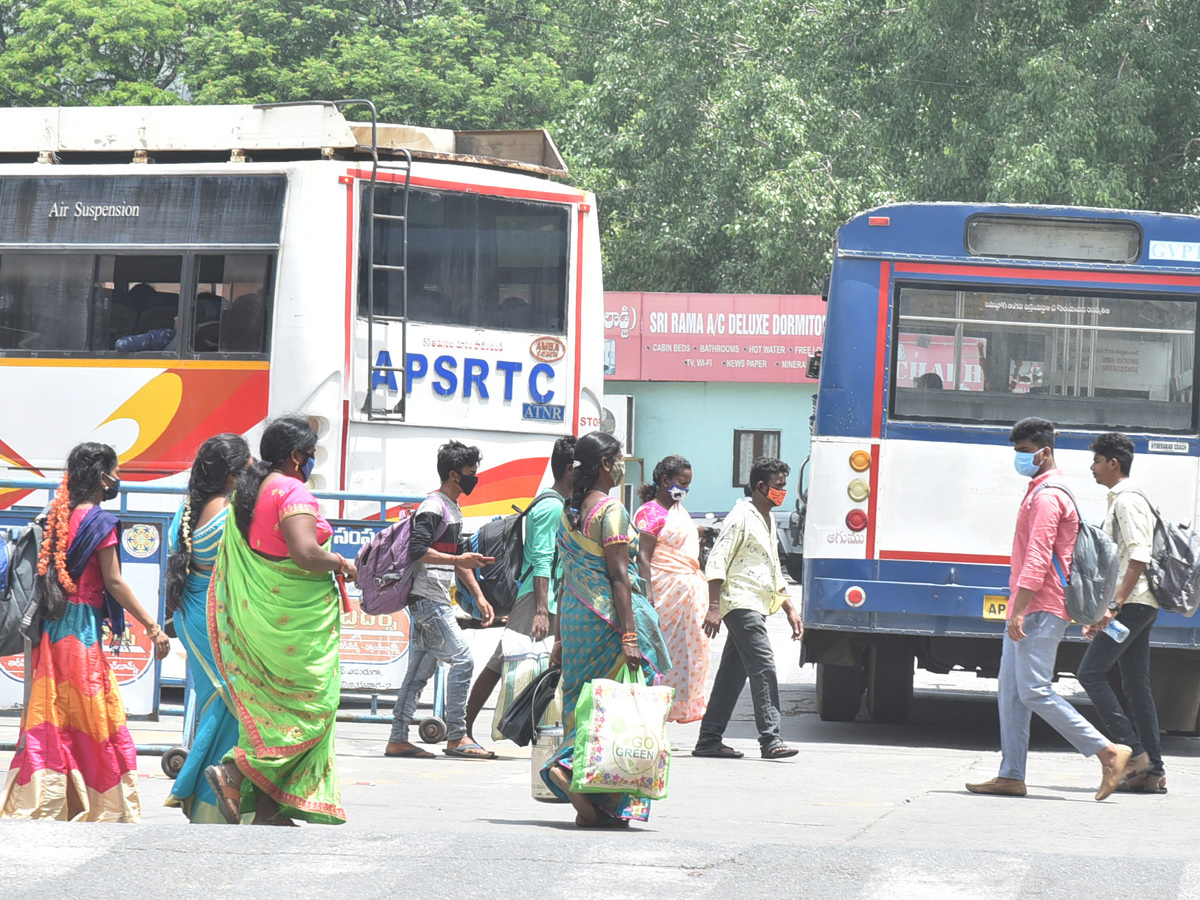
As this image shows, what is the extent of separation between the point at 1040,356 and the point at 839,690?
2651mm

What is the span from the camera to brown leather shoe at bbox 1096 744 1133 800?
8.06m

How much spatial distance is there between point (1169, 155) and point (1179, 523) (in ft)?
54.7

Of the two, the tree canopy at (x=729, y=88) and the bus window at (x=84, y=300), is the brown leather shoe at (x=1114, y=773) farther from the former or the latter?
the tree canopy at (x=729, y=88)

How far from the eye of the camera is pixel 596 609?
676 cm

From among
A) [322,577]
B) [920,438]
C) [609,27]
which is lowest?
[322,577]

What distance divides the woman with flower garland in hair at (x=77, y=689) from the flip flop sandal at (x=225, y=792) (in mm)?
643

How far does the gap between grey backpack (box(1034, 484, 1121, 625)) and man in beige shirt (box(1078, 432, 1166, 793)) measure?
17 centimetres

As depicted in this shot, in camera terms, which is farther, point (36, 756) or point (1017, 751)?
point (1017, 751)

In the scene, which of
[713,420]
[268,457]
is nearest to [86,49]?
[713,420]

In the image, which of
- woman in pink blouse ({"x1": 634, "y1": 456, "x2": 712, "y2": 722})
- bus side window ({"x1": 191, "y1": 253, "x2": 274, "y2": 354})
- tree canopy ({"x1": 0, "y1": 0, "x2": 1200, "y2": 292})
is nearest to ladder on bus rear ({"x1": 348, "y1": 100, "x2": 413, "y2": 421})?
bus side window ({"x1": 191, "y1": 253, "x2": 274, "y2": 354})

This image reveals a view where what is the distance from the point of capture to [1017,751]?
8.17 metres

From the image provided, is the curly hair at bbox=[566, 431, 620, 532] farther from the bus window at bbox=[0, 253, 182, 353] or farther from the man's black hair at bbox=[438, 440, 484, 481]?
the bus window at bbox=[0, 253, 182, 353]

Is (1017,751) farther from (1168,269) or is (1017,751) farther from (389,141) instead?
(389,141)

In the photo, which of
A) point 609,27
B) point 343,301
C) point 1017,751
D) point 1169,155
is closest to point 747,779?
point 1017,751
